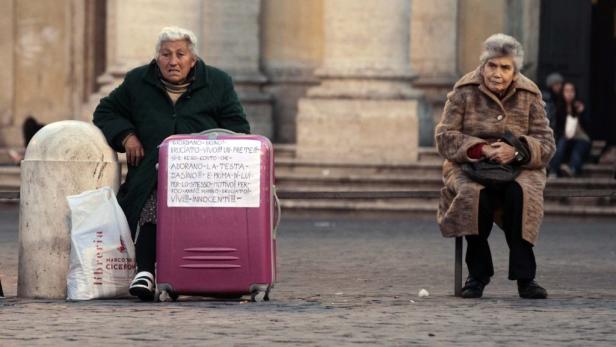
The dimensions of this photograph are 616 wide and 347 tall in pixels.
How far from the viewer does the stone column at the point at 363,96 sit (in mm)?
24562

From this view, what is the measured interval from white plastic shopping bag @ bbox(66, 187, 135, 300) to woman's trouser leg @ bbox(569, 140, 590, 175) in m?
13.0

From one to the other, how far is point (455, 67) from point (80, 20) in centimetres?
523

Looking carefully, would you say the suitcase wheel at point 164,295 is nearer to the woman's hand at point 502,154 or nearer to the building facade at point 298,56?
the woman's hand at point 502,154

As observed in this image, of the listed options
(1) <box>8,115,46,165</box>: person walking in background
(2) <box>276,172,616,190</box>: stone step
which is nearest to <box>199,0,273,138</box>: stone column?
(1) <box>8,115,46,165</box>: person walking in background

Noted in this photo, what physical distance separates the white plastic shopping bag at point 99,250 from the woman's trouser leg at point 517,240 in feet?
7.02

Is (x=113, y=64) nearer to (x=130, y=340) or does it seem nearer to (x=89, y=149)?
(x=89, y=149)

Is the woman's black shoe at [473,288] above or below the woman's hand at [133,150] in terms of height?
below

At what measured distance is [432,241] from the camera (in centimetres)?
1928

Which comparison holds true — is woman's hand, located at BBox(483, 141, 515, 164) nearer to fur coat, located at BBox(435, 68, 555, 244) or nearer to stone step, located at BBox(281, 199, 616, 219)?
fur coat, located at BBox(435, 68, 555, 244)

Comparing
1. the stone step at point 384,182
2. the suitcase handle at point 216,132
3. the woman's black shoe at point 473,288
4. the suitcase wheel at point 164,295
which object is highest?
the suitcase handle at point 216,132

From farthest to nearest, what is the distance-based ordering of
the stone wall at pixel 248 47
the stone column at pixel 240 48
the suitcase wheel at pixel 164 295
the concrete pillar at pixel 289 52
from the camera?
1. the concrete pillar at pixel 289 52
2. the stone column at pixel 240 48
3. the stone wall at pixel 248 47
4. the suitcase wheel at pixel 164 295

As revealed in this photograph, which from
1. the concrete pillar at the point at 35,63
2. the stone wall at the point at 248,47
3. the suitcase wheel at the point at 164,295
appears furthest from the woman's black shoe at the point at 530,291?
the concrete pillar at the point at 35,63

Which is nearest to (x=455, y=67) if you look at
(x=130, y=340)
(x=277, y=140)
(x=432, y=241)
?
(x=277, y=140)

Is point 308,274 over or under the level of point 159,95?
under
